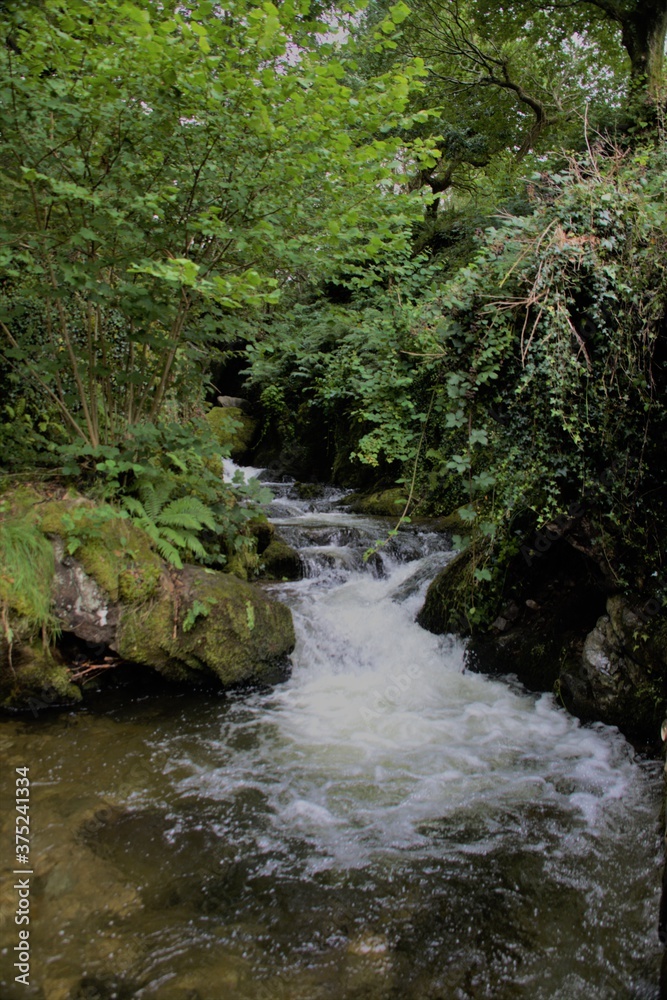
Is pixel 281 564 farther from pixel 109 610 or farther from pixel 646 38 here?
pixel 646 38

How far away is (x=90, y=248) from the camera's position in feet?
17.7

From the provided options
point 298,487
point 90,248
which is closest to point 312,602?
point 90,248

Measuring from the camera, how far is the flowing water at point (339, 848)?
9.14 feet

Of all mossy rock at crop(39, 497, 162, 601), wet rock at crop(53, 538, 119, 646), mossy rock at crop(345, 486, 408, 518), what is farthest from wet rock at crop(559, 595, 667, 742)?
mossy rock at crop(345, 486, 408, 518)

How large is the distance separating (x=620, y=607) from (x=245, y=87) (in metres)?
5.20

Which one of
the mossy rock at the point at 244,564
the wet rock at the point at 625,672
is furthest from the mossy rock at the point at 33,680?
the wet rock at the point at 625,672

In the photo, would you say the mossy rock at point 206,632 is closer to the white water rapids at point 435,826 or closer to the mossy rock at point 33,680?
the white water rapids at point 435,826

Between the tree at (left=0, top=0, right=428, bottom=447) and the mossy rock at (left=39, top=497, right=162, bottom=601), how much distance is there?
2.90 feet

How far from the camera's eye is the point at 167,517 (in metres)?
5.95

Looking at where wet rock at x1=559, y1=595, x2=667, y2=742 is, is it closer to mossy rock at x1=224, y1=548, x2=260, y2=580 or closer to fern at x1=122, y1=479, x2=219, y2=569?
fern at x1=122, y1=479, x2=219, y2=569

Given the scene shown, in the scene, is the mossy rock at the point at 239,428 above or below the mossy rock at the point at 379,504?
above

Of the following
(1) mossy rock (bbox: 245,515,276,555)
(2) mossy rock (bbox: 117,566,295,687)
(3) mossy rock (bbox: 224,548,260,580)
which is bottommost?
(2) mossy rock (bbox: 117,566,295,687)

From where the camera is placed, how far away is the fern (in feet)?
19.0

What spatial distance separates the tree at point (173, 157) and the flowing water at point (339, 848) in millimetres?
3372
